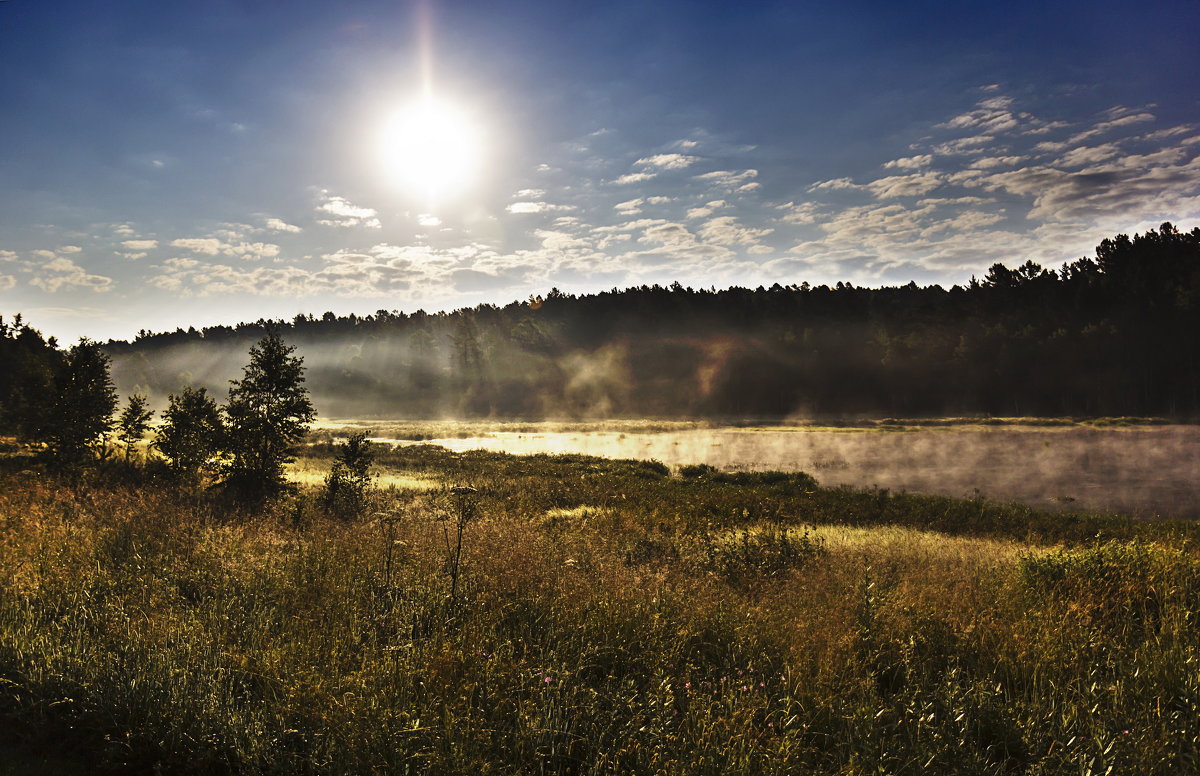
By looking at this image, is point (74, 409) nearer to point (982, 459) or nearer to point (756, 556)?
point (756, 556)

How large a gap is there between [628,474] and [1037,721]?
26.4 m

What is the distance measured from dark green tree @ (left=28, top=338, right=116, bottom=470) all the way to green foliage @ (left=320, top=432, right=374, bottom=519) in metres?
6.33

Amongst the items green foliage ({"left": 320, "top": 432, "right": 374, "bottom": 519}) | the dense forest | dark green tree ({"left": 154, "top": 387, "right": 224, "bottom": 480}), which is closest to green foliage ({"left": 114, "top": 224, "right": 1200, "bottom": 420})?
the dense forest

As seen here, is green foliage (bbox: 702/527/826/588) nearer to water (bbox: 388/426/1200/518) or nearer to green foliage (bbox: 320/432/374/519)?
green foliage (bbox: 320/432/374/519)

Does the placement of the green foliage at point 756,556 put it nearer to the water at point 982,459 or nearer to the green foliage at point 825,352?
the water at point 982,459

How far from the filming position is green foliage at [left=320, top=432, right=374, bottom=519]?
15.2 m

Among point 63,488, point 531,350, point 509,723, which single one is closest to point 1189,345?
point 509,723

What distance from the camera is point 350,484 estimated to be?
55.1ft

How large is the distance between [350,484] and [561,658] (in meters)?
13.9

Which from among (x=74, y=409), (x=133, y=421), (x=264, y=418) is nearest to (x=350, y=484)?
(x=264, y=418)

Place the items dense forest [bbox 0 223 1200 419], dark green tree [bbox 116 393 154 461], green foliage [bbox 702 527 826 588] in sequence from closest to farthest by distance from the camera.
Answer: green foliage [bbox 702 527 826 588] < dark green tree [bbox 116 393 154 461] < dense forest [bbox 0 223 1200 419]

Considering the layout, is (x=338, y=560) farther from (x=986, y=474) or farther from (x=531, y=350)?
(x=531, y=350)

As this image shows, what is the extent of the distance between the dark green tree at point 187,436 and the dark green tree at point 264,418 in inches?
51.8

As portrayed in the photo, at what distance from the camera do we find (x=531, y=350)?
12425 centimetres
